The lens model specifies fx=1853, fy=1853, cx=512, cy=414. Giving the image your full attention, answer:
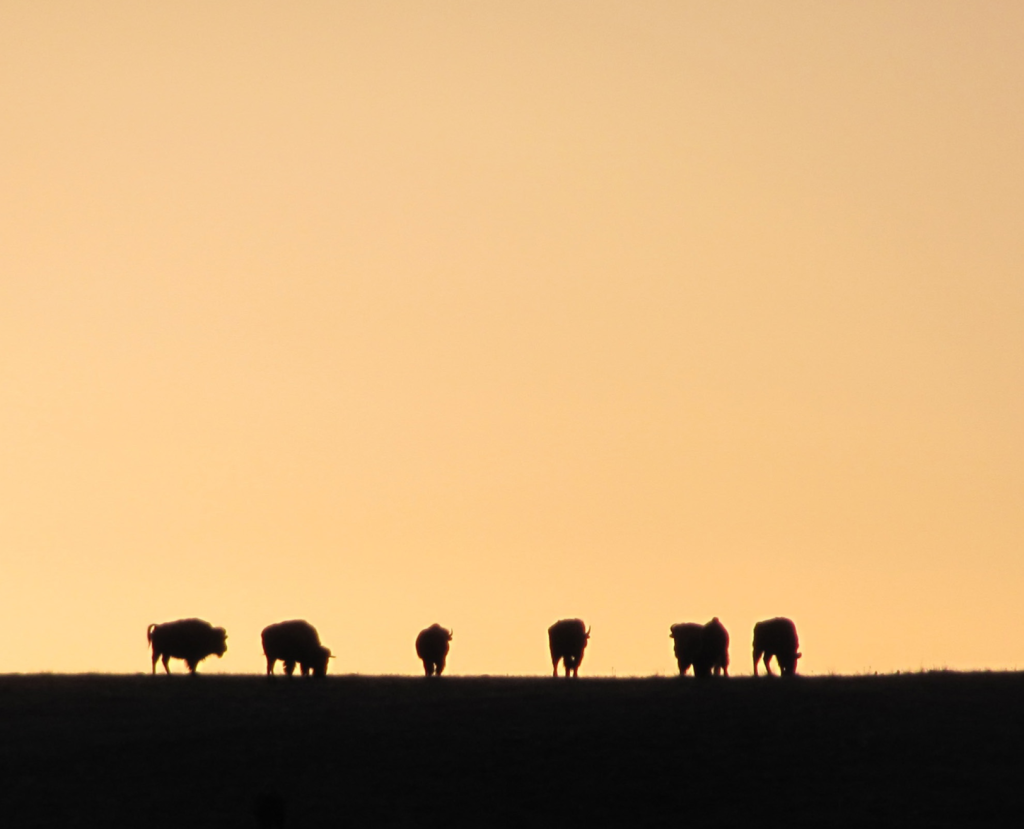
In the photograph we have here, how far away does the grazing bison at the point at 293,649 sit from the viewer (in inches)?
1871

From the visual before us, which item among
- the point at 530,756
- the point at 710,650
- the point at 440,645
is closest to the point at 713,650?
the point at 710,650

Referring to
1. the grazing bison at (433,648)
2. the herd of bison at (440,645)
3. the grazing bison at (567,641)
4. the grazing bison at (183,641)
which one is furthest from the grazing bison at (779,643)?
the grazing bison at (183,641)

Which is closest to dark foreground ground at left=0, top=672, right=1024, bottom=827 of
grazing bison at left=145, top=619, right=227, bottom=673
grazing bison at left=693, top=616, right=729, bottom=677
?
grazing bison at left=693, top=616, right=729, bottom=677

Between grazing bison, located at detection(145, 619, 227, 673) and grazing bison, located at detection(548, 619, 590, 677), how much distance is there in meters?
9.31

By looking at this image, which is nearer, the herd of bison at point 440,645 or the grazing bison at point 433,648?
the herd of bison at point 440,645

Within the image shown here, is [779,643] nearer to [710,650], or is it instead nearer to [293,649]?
[710,650]

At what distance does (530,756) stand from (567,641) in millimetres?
15356

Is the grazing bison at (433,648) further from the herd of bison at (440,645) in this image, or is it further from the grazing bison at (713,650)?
the grazing bison at (713,650)

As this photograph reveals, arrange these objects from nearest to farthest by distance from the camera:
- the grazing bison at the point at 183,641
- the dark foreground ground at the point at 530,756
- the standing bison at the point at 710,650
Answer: the dark foreground ground at the point at 530,756 → the standing bison at the point at 710,650 → the grazing bison at the point at 183,641

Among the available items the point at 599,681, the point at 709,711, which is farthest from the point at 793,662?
the point at 709,711

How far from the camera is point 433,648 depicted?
50156 mm

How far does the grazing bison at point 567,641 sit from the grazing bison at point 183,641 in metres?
9.31

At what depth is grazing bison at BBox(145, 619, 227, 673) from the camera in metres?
49.5

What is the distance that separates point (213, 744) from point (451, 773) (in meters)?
5.11
